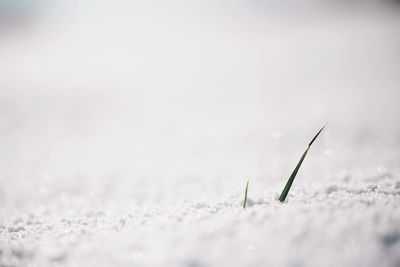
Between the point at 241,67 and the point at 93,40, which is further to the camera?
the point at 93,40

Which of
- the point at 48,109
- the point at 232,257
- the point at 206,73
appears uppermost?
the point at 206,73

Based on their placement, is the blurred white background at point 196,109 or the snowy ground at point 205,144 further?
the blurred white background at point 196,109

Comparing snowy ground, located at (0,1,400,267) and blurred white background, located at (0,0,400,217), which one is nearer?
snowy ground, located at (0,1,400,267)

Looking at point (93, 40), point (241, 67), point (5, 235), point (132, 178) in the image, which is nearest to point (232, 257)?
point (5, 235)

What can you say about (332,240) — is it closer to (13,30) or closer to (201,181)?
(201,181)

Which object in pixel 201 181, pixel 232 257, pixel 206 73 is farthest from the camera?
pixel 206 73

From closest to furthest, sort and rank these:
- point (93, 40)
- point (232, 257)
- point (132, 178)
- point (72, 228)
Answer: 1. point (232, 257)
2. point (72, 228)
3. point (132, 178)
4. point (93, 40)

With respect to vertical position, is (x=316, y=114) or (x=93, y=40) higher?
(x=93, y=40)

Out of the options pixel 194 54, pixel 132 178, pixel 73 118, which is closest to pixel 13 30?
pixel 194 54
